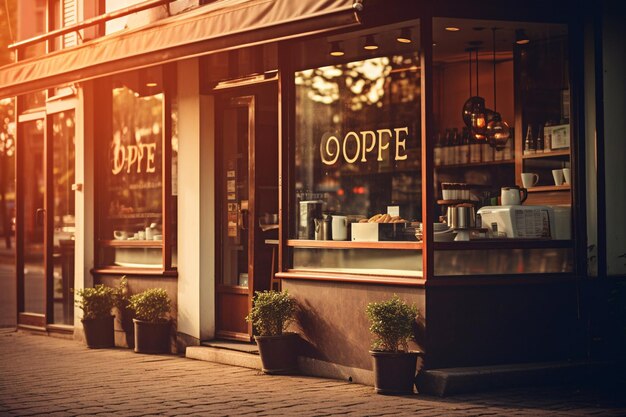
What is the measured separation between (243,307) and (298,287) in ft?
4.40

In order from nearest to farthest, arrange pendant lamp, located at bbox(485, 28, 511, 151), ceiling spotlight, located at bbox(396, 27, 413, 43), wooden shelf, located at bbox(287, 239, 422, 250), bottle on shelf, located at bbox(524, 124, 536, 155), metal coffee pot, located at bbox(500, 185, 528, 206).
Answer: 1. wooden shelf, located at bbox(287, 239, 422, 250)
2. ceiling spotlight, located at bbox(396, 27, 413, 43)
3. metal coffee pot, located at bbox(500, 185, 528, 206)
4. bottle on shelf, located at bbox(524, 124, 536, 155)
5. pendant lamp, located at bbox(485, 28, 511, 151)

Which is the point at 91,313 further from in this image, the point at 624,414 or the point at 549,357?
the point at 624,414

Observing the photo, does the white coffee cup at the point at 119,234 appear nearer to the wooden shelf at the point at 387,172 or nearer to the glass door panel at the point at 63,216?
the glass door panel at the point at 63,216

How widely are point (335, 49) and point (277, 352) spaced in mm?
2949

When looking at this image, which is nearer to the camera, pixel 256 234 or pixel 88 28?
pixel 256 234

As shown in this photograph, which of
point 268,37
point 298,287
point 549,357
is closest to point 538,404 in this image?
point 549,357

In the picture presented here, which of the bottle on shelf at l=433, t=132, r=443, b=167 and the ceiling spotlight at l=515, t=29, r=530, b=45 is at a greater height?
the ceiling spotlight at l=515, t=29, r=530, b=45

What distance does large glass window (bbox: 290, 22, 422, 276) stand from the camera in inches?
361

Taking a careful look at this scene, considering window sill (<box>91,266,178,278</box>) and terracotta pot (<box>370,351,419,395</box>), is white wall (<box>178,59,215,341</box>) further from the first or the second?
terracotta pot (<box>370,351,419,395</box>)

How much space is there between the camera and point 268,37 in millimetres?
9031

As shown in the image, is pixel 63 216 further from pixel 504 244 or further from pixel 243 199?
pixel 504 244

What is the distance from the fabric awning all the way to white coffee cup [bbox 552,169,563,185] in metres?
2.75

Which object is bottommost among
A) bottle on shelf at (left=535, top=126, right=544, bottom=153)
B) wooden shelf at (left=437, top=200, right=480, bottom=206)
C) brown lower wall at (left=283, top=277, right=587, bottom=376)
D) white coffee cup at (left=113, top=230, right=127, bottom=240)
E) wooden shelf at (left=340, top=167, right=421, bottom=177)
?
brown lower wall at (left=283, top=277, right=587, bottom=376)

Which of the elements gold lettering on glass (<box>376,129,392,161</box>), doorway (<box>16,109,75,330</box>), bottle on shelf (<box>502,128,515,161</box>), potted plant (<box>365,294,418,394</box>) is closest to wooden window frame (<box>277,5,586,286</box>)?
potted plant (<box>365,294,418,394</box>)
